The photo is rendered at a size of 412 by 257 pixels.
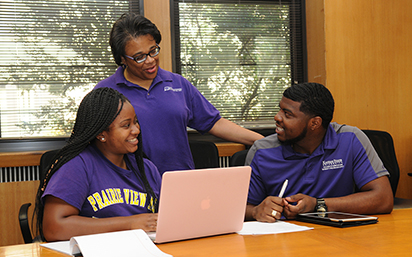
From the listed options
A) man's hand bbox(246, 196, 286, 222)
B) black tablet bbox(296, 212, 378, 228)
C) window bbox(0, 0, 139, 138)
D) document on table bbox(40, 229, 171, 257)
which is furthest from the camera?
window bbox(0, 0, 139, 138)

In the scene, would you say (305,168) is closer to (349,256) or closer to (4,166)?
(349,256)

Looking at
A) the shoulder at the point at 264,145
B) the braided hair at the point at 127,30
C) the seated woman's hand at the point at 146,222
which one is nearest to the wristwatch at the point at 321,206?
the shoulder at the point at 264,145

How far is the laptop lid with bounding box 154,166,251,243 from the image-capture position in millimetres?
1096

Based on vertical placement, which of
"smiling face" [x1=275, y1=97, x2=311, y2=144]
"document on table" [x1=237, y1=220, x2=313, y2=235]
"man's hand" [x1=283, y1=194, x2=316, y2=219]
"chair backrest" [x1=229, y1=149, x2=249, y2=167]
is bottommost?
"document on table" [x1=237, y1=220, x2=313, y2=235]

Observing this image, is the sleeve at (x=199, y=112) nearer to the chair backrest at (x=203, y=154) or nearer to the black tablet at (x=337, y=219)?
the chair backrest at (x=203, y=154)

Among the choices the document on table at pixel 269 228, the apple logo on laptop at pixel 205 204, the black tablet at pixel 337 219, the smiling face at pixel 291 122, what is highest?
the smiling face at pixel 291 122

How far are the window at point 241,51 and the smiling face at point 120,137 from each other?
178 centimetres

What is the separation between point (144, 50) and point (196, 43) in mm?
1365

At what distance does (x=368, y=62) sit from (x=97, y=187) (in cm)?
270

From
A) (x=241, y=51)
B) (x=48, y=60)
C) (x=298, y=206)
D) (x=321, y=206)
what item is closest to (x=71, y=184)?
(x=298, y=206)

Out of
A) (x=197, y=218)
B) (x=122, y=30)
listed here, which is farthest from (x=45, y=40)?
(x=197, y=218)

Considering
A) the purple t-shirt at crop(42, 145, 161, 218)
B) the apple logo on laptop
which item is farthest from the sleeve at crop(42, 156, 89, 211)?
the apple logo on laptop

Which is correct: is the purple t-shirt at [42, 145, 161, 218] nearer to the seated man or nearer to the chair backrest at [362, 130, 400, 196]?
the seated man

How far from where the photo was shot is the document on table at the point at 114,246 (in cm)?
99
